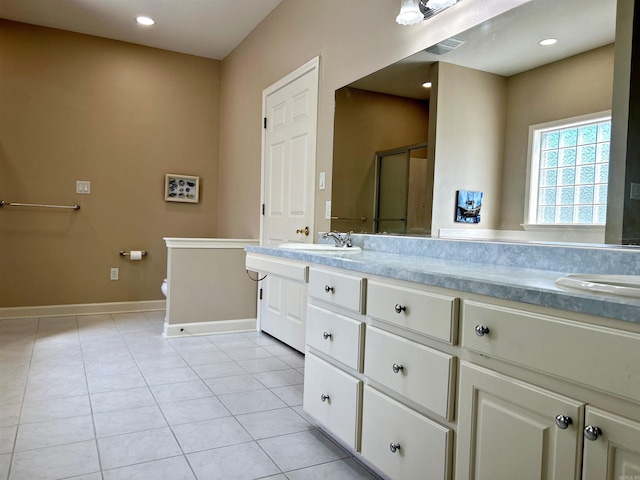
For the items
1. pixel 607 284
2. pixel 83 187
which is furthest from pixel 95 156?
pixel 607 284

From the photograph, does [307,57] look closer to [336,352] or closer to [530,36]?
[530,36]

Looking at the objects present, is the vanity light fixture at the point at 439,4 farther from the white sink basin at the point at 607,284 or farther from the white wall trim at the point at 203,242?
the white wall trim at the point at 203,242

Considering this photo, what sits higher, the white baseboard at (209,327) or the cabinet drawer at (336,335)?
the cabinet drawer at (336,335)

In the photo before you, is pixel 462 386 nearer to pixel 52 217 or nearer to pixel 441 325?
pixel 441 325

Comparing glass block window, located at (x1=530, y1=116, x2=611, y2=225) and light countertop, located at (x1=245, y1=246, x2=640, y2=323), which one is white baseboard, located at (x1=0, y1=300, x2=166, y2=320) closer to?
light countertop, located at (x1=245, y1=246, x2=640, y2=323)

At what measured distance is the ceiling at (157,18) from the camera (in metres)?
3.63

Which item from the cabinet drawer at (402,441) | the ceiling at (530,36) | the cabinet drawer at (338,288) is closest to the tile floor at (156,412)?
the cabinet drawer at (402,441)

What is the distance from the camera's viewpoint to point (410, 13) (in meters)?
2.07

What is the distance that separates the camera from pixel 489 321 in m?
1.07

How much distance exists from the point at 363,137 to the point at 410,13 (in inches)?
26.7

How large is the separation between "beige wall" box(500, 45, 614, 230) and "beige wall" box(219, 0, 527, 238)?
1.11 feet

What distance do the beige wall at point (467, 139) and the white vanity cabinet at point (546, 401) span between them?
0.74 meters

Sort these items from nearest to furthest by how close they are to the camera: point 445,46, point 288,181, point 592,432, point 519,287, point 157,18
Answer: point 592,432
point 519,287
point 445,46
point 288,181
point 157,18

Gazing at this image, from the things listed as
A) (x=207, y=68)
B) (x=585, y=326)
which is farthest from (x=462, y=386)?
(x=207, y=68)
